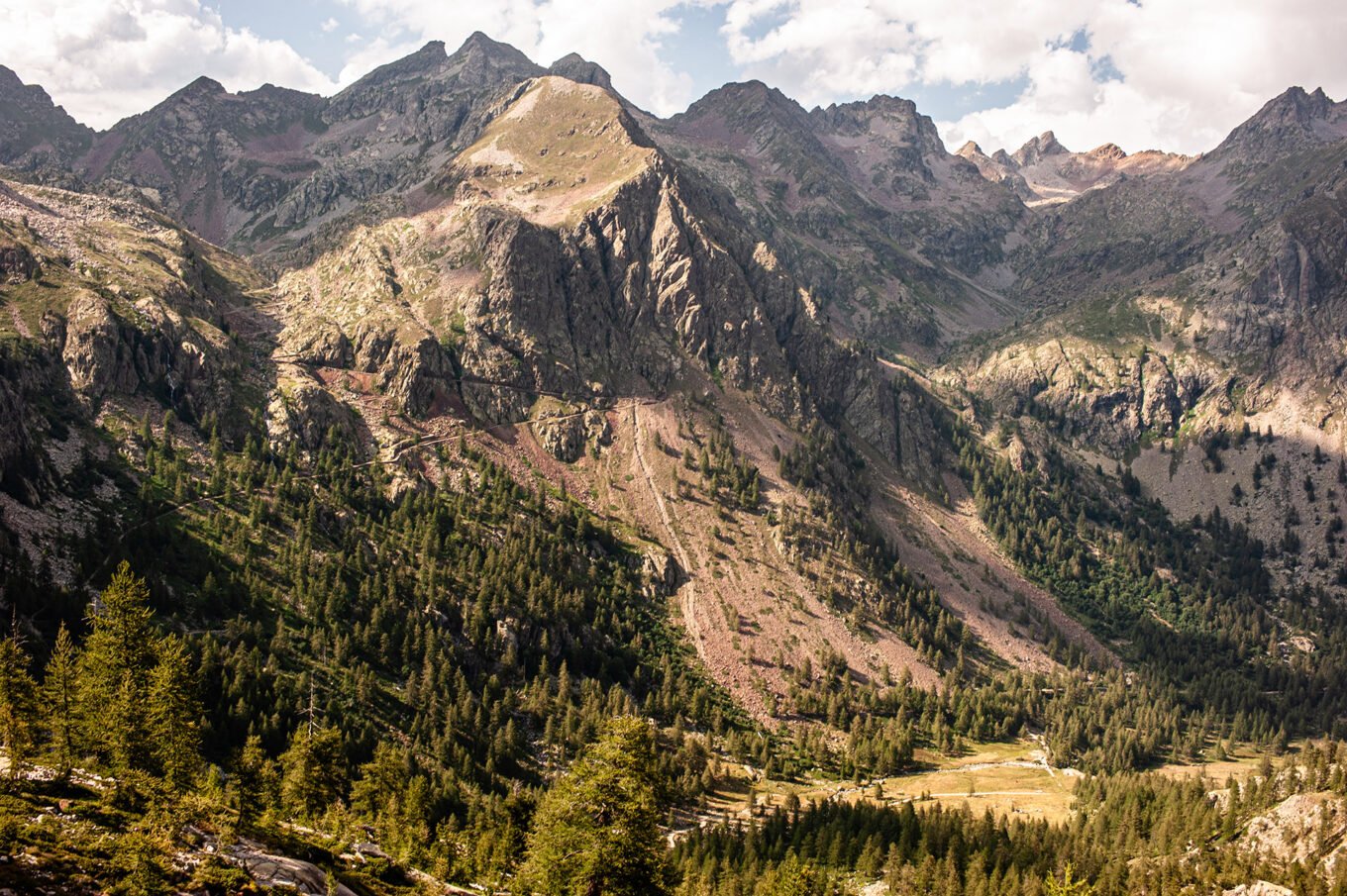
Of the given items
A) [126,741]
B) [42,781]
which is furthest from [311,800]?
[42,781]

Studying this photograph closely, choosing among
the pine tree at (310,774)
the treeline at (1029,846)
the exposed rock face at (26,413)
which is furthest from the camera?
the exposed rock face at (26,413)

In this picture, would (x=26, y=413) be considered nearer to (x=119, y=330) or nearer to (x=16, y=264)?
(x=119, y=330)

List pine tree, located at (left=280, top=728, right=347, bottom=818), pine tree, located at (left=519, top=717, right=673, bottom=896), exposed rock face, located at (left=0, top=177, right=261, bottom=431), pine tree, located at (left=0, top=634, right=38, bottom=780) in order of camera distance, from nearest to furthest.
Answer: pine tree, located at (left=519, top=717, right=673, bottom=896) < pine tree, located at (left=0, top=634, right=38, bottom=780) < pine tree, located at (left=280, top=728, right=347, bottom=818) < exposed rock face, located at (left=0, top=177, right=261, bottom=431)

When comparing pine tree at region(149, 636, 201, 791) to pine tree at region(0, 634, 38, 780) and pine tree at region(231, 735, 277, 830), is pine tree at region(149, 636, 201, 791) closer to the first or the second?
pine tree at region(231, 735, 277, 830)

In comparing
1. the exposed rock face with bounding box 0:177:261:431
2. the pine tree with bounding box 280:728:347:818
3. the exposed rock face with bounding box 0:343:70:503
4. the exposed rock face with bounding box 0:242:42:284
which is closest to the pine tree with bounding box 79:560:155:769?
the pine tree with bounding box 280:728:347:818

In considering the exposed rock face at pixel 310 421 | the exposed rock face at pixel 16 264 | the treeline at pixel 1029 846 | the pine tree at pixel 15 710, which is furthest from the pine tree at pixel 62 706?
the exposed rock face at pixel 16 264

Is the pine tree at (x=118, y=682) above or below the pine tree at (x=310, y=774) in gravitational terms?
above

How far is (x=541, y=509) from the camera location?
191500mm

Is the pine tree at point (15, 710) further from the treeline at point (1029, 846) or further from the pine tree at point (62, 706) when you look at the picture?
the treeline at point (1029, 846)

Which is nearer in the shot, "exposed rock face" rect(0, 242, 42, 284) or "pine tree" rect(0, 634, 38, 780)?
"pine tree" rect(0, 634, 38, 780)

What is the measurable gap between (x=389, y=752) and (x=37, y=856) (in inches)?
2829

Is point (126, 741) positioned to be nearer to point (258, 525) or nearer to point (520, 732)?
point (520, 732)

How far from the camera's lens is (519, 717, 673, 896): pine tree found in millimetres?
39031

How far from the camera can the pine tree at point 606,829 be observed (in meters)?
39.0
